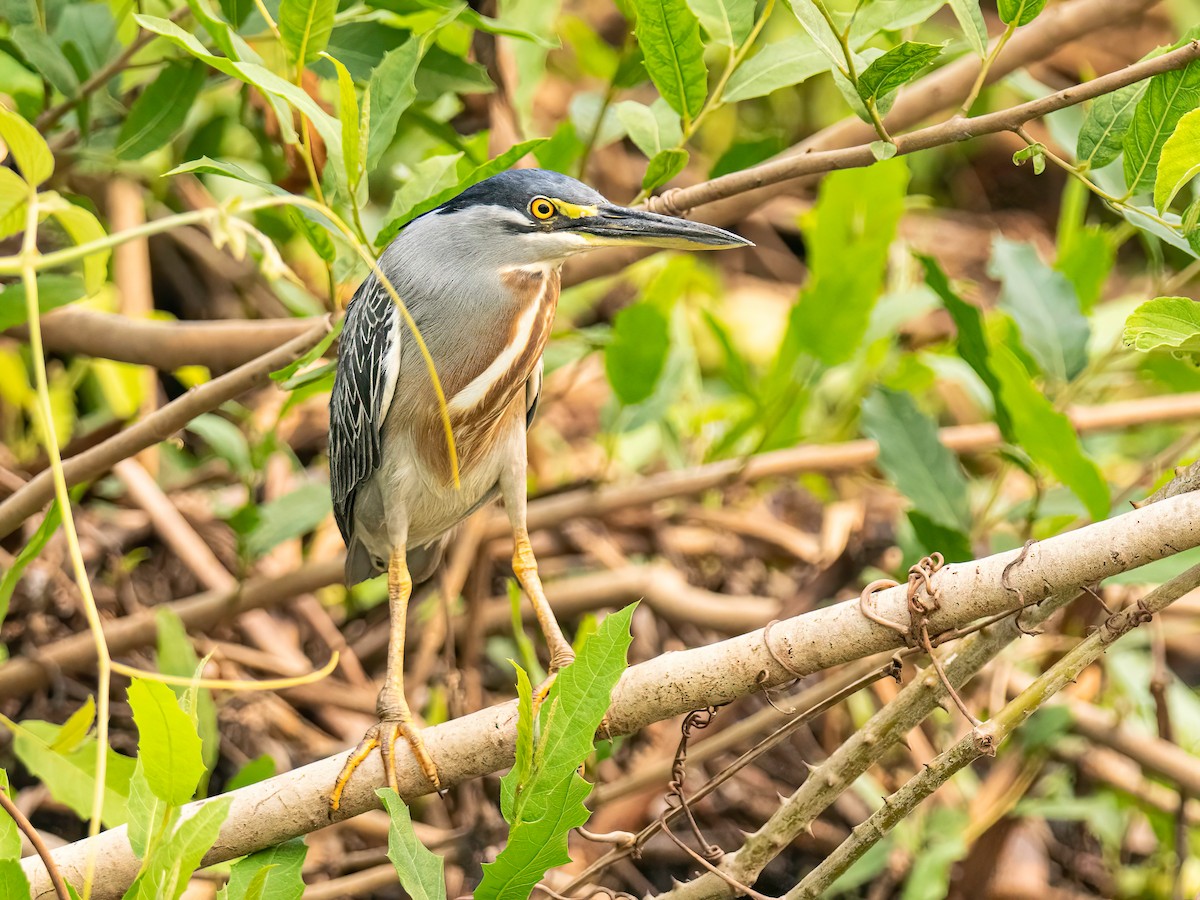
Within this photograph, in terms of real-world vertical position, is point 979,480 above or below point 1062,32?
below

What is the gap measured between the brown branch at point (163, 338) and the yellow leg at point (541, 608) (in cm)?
62

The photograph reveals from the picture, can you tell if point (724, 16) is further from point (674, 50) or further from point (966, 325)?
point (966, 325)

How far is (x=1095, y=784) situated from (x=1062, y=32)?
70.4 inches

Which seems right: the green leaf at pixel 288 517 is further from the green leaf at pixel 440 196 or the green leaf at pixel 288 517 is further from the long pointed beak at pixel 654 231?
the long pointed beak at pixel 654 231

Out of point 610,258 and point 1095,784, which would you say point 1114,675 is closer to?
point 1095,784

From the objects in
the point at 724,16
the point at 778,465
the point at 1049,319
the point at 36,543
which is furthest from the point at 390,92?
the point at 778,465

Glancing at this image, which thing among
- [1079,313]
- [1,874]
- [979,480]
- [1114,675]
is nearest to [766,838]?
[1,874]

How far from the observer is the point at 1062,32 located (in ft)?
7.70

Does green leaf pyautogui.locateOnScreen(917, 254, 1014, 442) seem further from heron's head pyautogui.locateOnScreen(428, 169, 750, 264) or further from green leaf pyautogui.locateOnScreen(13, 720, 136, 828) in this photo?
green leaf pyautogui.locateOnScreen(13, 720, 136, 828)

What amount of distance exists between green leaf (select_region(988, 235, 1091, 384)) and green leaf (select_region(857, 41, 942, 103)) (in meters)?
0.90

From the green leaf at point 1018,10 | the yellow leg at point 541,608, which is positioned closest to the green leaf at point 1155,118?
the green leaf at point 1018,10

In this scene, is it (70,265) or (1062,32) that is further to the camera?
(70,265)

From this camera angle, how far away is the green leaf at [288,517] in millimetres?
2551

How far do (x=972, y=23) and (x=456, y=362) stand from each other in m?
1.00
